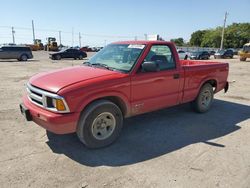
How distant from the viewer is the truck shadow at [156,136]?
12.6 ft

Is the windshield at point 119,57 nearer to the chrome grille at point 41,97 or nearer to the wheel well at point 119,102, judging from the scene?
the wheel well at point 119,102

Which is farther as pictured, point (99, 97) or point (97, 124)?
point (97, 124)

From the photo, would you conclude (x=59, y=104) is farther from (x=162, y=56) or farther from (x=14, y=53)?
(x=14, y=53)

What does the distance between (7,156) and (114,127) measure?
5.93 feet

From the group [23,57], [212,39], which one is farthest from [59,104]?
[212,39]

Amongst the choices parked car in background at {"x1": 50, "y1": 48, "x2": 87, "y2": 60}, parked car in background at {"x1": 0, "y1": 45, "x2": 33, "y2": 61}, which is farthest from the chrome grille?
parked car in background at {"x1": 50, "y1": 48, "x2": 87, "y2": 60}

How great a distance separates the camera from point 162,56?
5062mm

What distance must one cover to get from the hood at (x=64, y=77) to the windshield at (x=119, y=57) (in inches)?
11.5

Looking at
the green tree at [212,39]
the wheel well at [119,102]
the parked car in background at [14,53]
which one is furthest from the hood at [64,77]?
the green tree at [212,39]

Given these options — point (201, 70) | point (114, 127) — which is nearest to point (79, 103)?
point (114, 127)

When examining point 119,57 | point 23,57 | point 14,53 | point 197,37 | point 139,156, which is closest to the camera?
point 139,156

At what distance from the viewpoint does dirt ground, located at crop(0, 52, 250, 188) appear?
3.20m

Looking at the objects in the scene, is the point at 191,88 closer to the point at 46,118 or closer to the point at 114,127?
the point at 114,127

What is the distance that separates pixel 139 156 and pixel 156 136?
936mm
